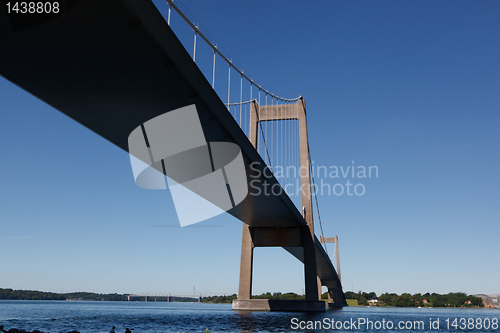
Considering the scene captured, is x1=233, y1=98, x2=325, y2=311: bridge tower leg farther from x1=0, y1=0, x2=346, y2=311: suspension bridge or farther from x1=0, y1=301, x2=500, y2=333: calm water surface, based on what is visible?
x1=0, y1=0, x2=346, y2=311: suspension bridge

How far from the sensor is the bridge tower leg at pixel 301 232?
30531 millimetres

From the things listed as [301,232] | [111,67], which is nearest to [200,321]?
[301,232]

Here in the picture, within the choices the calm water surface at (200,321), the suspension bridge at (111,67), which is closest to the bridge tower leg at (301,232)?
the calm water surface at (200,321)

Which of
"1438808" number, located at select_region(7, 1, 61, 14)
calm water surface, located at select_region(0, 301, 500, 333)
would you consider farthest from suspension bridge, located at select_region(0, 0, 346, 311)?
calm water surface, located at select_region(0, 301, 500, 333)

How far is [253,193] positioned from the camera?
22.5 m

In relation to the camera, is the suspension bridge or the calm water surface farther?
the calm water surface

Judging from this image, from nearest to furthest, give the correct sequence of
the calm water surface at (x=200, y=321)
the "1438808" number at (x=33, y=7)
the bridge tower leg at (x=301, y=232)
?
1. the "1438808" number at (x=33, y=7)
2. the calm water surface at (x=200, y=321)
3. the bridge tower leg at (x=301, y=232)

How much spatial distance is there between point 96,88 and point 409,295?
12996cm

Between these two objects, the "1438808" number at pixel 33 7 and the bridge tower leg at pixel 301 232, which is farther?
the bridge tower leg at pixel 301 232

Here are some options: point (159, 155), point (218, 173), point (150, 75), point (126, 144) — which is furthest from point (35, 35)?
point (218, 173)

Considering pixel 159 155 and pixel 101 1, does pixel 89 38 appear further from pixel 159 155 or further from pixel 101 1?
pixel 159 155

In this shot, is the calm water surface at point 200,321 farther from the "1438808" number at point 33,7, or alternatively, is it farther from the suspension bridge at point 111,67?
the "1438808" number at point 33,7

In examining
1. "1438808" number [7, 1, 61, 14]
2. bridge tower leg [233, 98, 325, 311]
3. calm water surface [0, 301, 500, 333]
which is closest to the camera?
"1438808" number [7, 1, 61, 14]

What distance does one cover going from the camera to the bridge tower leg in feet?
100
